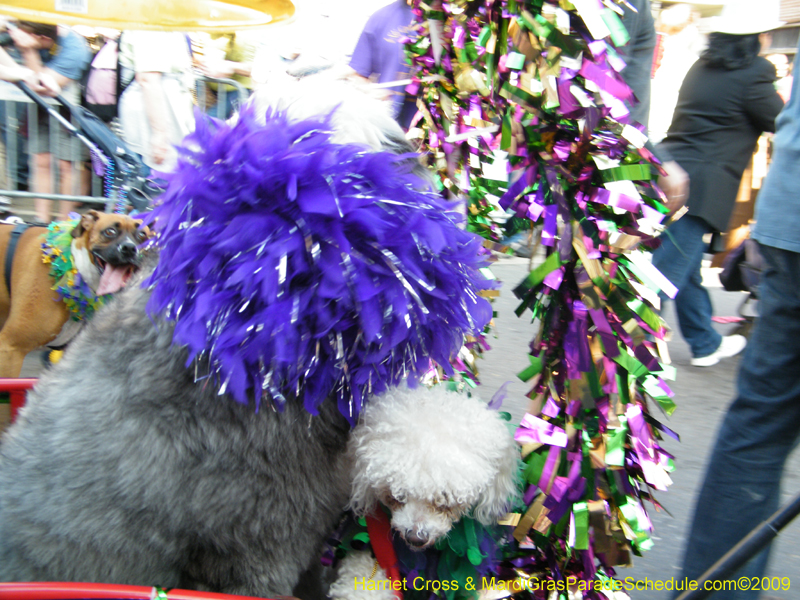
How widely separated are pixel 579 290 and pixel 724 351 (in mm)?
3635

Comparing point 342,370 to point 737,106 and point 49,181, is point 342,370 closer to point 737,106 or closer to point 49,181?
point 737,106

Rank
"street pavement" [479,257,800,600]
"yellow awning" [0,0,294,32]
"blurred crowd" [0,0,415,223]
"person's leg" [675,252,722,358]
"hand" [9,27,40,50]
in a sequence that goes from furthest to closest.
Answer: "hand" [9,27,40,50], "blurred crowd" [0,0,415,223], "person's leg" [675,252,722,358], "street pavement" [479,257,800,600], "yellow awning" [0,0,294,32]

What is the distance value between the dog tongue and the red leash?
7.66 feet

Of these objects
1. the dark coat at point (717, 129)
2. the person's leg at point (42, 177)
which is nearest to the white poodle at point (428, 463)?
the dark coat at point (717, 129)

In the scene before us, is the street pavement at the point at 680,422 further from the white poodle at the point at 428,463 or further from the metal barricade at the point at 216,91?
the metal barricade at the point at 216,91

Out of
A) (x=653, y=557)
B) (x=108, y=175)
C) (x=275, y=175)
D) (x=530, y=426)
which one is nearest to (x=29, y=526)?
(x=275, y=175)

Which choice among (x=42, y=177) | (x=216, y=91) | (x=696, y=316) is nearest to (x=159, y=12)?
(x=216, y=91)

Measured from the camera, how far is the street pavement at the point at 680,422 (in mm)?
2275

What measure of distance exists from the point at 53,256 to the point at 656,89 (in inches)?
190

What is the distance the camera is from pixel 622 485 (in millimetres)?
1309

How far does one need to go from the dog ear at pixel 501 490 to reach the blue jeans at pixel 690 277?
2.27m

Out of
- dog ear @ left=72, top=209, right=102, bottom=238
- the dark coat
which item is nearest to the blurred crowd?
dog ear @ left=72, top=209, right=102, bottom=238

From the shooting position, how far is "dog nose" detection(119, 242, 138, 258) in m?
3.24

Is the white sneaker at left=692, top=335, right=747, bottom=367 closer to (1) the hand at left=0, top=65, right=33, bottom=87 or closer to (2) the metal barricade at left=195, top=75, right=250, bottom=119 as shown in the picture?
(2) the metal barricade at left=195, top=75, right=250, bottom=119
